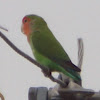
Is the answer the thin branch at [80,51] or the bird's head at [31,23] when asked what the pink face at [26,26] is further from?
the thin branch at [80,51]

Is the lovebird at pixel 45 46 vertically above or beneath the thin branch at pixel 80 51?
above

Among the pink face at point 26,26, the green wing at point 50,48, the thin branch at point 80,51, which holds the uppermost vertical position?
the pink face at point 26,26

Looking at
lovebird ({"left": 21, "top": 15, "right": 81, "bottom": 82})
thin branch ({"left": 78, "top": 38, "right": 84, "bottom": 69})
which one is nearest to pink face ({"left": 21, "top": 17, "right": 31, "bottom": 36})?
lovebird ({"left": 21, "top": 15, "right": 81, "bottom": 82})

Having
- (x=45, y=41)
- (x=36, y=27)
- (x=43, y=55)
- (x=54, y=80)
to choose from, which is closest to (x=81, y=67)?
(x=54, y=80)

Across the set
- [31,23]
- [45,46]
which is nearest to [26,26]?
[31,23]

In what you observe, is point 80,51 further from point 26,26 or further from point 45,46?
point 26,26

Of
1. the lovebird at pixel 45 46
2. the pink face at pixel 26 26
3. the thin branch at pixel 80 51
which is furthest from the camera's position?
the pink face at pixel 26 26

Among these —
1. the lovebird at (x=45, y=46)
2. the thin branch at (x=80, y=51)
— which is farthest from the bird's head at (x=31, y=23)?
the thin branch at (x=80, y=51)
